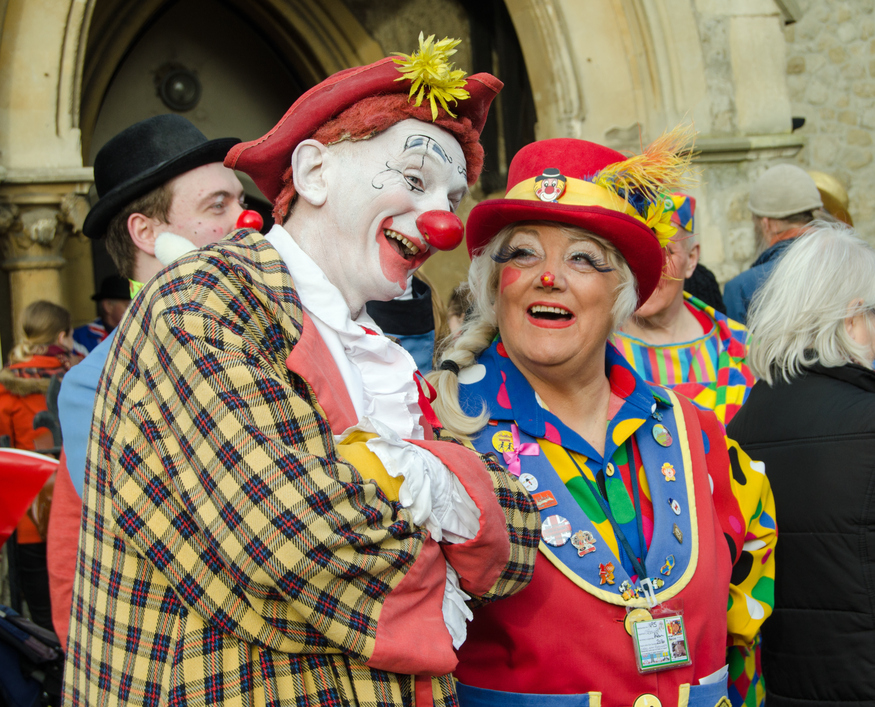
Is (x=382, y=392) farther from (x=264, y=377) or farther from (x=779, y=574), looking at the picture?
(x=779, y=574)

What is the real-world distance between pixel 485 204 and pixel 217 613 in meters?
1.17

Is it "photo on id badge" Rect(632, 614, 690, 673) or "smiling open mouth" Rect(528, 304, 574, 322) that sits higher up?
"smiling open mouth" Rect(528, 304, 574, 322)

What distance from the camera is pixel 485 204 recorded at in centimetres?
200

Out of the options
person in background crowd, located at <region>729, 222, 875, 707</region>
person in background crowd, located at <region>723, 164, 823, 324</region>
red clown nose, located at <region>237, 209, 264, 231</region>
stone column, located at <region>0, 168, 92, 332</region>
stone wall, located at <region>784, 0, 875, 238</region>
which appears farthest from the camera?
stone wall, located at <region>784, 0, 875, 238</region>

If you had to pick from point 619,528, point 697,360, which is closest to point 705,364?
point 697,360

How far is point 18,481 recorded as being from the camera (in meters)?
2.52

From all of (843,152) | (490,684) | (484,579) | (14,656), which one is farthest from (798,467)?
(843,152)

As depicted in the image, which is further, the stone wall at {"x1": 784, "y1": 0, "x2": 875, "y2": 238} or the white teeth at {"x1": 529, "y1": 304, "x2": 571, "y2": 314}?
the stone wall at {"x1": 784, "y1": 0, "x2": 875, "y2": 238}

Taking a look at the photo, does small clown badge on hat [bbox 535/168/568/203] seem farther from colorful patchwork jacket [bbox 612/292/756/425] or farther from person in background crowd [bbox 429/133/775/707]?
colorful patchwork jacket [bbox 612/292/756/425]

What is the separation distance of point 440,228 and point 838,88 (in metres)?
7.33

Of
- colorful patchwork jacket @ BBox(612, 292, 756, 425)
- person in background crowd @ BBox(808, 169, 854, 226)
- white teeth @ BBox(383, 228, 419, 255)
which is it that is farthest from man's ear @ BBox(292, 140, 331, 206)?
person in background crowd @ BBox(808, 169, 854, 226)

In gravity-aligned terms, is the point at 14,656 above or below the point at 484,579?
below

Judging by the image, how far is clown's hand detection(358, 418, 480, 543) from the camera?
1.21 m

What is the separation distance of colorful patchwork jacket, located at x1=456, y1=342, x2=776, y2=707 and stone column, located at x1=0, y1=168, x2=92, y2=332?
2991 mm
